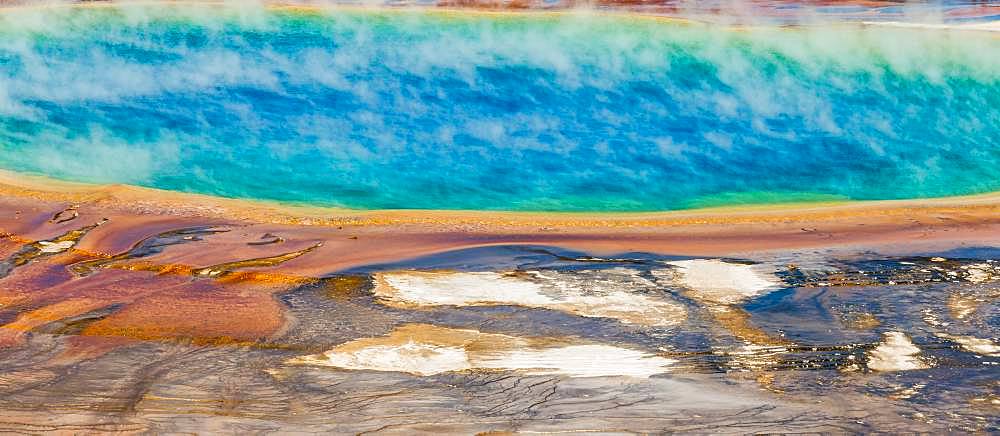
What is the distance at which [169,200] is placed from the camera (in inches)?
203

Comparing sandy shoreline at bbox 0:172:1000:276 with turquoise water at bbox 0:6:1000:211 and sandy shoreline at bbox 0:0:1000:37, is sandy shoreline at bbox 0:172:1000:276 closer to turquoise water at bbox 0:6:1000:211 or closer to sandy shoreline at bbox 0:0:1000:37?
turquoise water at bbox 0:6:1000:211

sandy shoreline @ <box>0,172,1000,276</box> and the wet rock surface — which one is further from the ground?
sandy shoreline @ <box>0,172,1000,276</box>

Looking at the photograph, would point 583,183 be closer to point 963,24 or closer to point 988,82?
point 988,82

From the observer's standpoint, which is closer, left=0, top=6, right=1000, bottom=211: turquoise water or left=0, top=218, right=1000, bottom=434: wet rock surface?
left=0, top=218, right=1000, bottom=434: wet rock surface

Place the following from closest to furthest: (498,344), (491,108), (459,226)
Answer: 1. (498,344)
2. (459,226)
3. (491,108)

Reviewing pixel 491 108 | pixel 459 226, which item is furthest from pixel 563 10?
pixel 459 226

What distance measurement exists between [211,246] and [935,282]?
3.16 metres

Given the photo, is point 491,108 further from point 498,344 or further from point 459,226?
point 498,344

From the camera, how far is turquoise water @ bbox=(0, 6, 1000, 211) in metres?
6.32

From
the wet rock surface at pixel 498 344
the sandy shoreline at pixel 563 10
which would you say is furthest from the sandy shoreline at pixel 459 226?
the sandy shoreline at pixel 563 10

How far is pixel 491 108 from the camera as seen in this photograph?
7652mm

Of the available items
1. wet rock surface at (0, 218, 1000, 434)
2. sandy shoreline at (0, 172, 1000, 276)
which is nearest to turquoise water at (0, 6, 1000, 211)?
sandy shoreline at (0, 172, 1000, 276)

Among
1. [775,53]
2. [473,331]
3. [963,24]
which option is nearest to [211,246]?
[473,331]

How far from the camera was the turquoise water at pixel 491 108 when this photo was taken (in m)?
6.32
